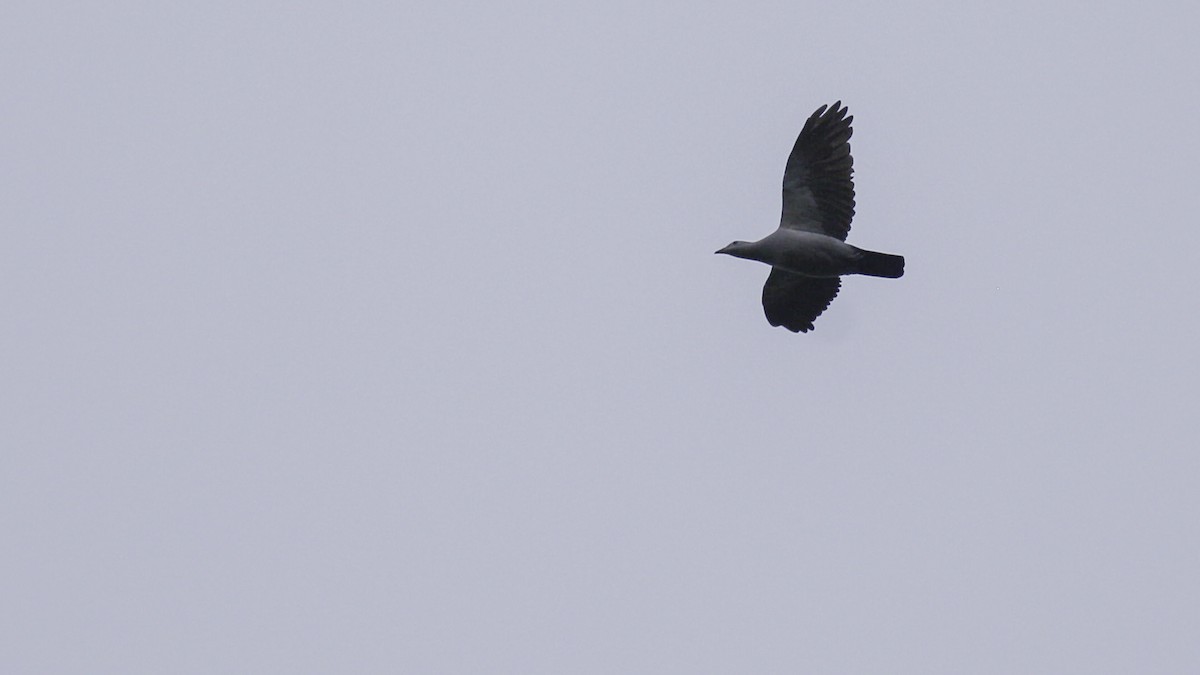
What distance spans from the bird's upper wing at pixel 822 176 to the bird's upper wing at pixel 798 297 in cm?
108

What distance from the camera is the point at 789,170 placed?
24391mm

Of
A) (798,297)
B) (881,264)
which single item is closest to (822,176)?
(881,264)

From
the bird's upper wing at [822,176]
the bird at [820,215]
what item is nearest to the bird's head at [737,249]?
the bird at [820,215]

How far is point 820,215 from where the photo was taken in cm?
2444

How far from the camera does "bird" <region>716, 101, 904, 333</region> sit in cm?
2408

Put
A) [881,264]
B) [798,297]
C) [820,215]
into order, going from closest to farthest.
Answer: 1. [881,264]
2. [820,215]
3. [798,297]

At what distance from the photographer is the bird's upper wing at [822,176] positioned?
24234 millimetres

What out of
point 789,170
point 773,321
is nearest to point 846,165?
point 789,170

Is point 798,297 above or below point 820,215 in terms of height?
below

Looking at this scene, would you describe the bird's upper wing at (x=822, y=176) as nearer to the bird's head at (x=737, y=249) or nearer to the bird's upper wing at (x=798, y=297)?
the bird's head at (x=737, y=249)

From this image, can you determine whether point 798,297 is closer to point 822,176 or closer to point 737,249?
point 737,249

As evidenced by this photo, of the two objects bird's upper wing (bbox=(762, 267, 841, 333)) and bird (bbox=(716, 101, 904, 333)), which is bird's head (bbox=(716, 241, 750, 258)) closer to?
bird (bbox=(716, 101, 904, 333))

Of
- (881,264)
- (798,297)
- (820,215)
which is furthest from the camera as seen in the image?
(798,297)

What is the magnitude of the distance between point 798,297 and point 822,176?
1885mm
